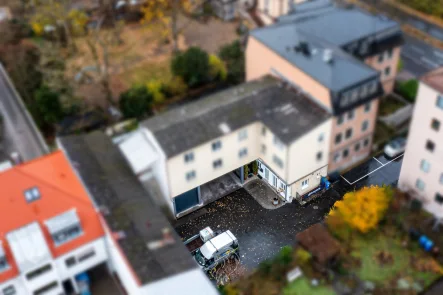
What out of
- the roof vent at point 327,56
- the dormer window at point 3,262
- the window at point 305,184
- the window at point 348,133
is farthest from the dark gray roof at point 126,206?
the roof vent at point 327,56

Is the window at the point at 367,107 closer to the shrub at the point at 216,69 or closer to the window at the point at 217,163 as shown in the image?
the window at the point at 217,163

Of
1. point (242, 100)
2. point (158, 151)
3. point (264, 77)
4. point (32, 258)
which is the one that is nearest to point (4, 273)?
point (32, 258)

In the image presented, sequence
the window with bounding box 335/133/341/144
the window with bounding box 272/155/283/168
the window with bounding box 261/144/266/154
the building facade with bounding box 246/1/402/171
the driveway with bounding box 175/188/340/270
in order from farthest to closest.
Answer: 1. the window with bounding box 261/144/266/154
2. the window with bounding box 335/133/341/144
3. the driveway with bounding box 175/188/340/270
4. the window with bounding box 272/155/283/168
5. the building facade with bounding box 246/1/402/171

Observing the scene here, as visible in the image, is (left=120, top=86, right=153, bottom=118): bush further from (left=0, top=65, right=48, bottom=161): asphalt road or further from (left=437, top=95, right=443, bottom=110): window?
(left=437, top=95, right=443, bottom=110): window

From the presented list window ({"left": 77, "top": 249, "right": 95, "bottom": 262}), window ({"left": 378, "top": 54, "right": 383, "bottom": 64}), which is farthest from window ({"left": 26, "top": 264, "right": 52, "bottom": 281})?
window ({"left": 378, "top": 54, "right": 383, "bottom": 64})

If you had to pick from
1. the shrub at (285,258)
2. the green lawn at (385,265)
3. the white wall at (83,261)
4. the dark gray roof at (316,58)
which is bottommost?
the green lawn at (385,265)

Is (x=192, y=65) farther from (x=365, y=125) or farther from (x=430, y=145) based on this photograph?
(x=430, y=145)
